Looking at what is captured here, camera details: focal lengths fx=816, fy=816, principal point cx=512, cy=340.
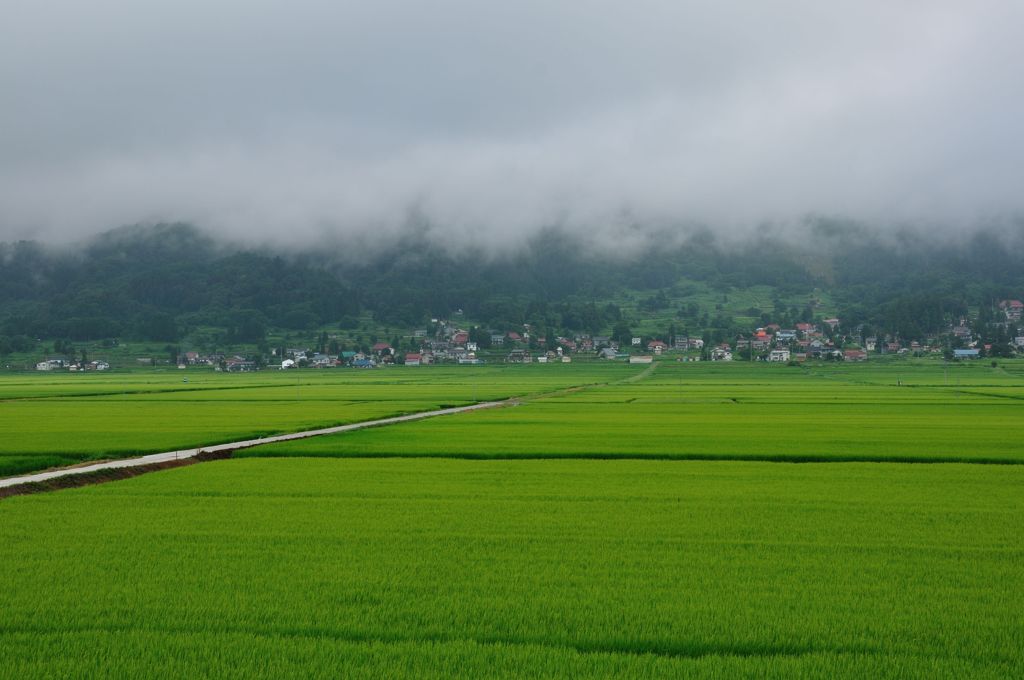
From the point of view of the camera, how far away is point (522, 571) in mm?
11625

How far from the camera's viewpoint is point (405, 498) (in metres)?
18.1

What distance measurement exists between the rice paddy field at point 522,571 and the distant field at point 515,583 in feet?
0.14

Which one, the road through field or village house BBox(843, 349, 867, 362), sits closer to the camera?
the road through field

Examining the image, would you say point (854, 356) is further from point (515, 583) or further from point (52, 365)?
point (515, 583)

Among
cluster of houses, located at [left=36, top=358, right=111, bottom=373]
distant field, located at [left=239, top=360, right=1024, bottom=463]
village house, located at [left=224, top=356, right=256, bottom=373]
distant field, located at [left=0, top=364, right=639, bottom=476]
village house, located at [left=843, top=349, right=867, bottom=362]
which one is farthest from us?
village house, located at [left=224, top=356, right=256, bottom=373]

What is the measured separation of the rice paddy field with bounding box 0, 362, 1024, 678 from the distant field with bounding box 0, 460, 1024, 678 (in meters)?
0.04

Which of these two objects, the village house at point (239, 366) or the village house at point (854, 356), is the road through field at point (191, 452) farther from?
the village house at point (854, 356)

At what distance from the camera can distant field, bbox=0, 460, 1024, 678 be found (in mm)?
8531

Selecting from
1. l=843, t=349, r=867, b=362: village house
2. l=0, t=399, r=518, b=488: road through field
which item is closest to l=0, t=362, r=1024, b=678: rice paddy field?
l=0, t=399, r=518, b=488: road through field

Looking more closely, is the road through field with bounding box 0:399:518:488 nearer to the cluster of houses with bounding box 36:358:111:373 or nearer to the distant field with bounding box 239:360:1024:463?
the distant field with bounding box 239:360:1024:463

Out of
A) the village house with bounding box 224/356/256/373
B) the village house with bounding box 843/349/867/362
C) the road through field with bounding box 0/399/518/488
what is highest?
the road through field with bounding box 0/399/518/488

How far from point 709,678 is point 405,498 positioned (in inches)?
430

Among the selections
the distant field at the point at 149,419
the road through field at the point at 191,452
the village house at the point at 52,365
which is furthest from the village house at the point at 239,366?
the road through field at the point at 191,452

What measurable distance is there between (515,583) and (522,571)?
2.03 feet
